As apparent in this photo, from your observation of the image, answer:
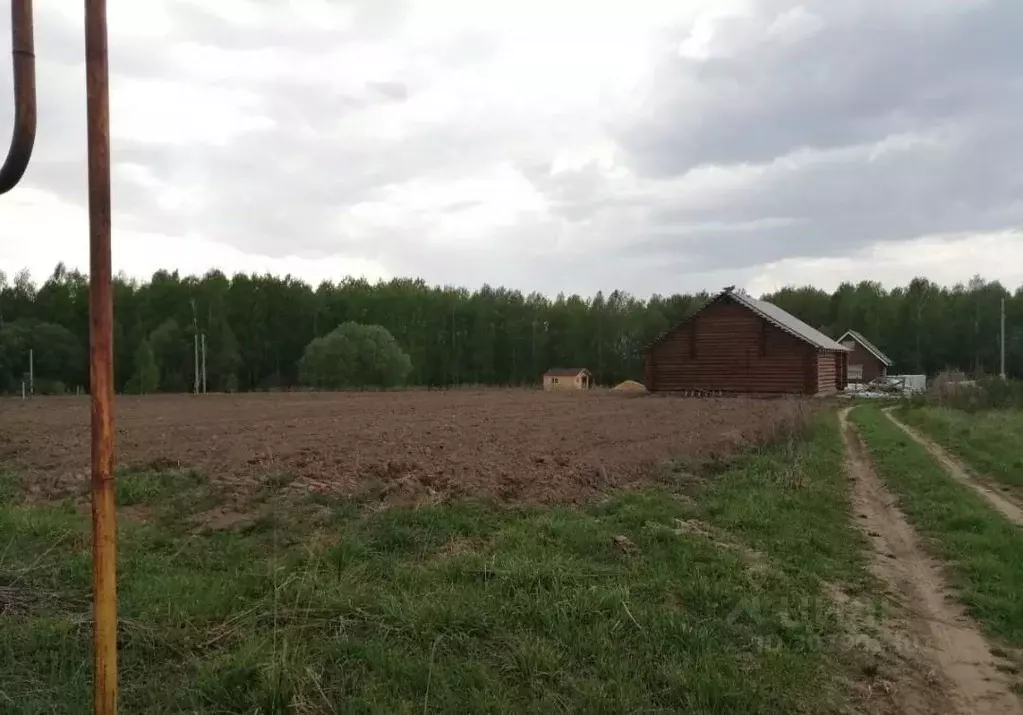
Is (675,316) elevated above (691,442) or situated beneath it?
elevated above

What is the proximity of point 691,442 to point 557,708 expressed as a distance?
43.2 feet

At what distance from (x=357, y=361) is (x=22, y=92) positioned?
64.9 metres

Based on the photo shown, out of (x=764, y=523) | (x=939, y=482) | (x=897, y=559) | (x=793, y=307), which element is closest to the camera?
(x=897, y=559)

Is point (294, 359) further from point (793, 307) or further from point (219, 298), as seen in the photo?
point (793, 307)

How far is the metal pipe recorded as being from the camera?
2.96 m

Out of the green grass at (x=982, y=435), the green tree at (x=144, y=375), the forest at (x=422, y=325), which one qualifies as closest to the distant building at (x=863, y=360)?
the forest at (x=422, y=325)

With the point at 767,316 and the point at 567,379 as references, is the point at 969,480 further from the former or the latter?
Answer: the point at 567,379

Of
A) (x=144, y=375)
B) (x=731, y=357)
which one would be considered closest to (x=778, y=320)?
(x=731, y=357)

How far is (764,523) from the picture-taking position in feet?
29.3

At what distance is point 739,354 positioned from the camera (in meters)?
44.5

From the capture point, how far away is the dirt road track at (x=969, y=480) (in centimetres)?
1051

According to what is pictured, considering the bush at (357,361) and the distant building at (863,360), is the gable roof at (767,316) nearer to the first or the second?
the distant building at (863,360)

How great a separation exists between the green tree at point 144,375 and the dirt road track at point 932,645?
64018 millimetres

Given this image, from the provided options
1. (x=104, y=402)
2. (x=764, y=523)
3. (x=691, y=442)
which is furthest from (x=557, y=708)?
(x=691, y=442)
